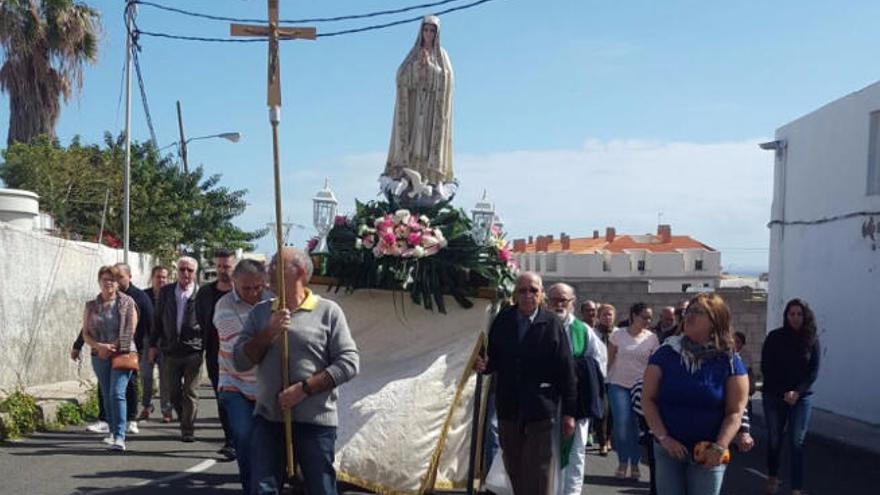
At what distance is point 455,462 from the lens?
816cm

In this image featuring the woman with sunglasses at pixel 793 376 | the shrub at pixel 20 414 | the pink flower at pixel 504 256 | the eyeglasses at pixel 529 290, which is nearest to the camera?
the eyeglasses at pixel 529 290

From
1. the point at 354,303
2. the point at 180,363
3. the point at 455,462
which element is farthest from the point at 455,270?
the point at 180,363

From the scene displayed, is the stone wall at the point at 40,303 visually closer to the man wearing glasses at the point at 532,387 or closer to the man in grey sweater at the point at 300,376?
the man wearing glasses at the point at 532,387

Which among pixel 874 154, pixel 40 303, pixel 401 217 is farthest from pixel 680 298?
pixel 401 217

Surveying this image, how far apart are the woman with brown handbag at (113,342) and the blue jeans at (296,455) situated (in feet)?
15.7

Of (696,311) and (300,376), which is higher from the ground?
(696,311)

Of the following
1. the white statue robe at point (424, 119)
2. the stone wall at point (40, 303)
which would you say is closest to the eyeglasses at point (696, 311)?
the white statue robe at point (424, 119)

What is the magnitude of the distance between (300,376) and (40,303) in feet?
29.0

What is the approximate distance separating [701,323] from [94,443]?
6879 mm

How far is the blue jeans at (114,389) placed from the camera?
31.9ft

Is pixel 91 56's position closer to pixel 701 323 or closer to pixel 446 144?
pixel 446 144

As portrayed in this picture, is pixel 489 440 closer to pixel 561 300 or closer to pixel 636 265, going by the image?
pixel 561 300

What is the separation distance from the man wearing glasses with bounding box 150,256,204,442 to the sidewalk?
6.80 meters

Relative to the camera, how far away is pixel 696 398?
536 centimetres
